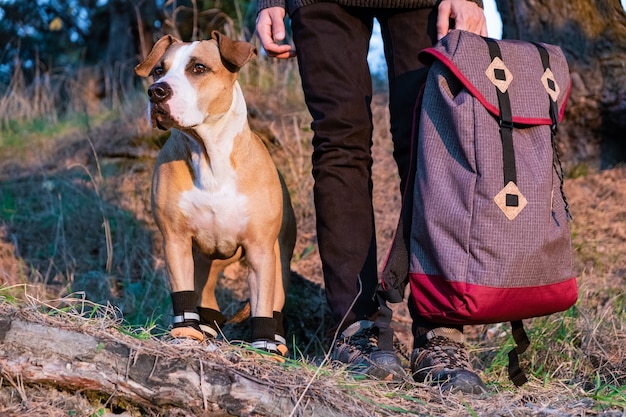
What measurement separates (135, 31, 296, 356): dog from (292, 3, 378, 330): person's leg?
28 cm

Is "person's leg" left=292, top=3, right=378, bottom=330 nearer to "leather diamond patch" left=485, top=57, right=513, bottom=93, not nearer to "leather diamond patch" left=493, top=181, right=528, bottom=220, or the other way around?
"leather diamond patch" left=485, top=57, right=513, bottom=93

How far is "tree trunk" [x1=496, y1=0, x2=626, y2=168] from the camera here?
5125 mm

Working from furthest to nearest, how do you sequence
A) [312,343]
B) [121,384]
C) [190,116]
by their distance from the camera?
[312,343] < [190,116] < [121,384]

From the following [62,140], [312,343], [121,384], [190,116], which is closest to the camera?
[121,384]

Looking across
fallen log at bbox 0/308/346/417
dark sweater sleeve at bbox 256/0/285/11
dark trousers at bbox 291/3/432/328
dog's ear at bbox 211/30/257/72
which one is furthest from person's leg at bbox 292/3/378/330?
fallen log at bbox 0/308/346/417

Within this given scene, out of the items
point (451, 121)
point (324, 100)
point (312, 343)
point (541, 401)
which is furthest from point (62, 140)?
point (541, 401)

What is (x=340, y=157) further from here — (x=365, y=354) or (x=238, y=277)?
(x=238, y=277)

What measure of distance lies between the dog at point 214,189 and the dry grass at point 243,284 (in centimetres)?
28

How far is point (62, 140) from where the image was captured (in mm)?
7043

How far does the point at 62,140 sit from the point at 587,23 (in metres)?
4.62

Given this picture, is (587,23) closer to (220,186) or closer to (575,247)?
(575,247)

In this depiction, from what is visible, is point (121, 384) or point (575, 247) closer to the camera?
point (121, 384)

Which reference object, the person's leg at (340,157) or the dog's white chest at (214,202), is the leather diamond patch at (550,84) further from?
the dog's white chest at (214,202)

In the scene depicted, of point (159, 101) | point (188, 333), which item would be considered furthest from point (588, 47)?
point (188, 333)
